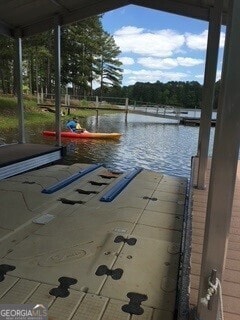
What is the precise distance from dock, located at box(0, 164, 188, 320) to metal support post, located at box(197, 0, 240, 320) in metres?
0.70

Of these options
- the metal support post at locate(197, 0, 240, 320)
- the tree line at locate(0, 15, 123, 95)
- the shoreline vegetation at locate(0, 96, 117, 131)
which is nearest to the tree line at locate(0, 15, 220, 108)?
the tree line at locate(0, 15, 123, 95)

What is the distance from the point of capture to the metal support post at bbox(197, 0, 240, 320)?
1.19m

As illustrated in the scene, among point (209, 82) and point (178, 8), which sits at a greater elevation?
point (178, 8)

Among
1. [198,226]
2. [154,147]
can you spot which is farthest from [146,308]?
[154,147]

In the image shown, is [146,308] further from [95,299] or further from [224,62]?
[224,62]

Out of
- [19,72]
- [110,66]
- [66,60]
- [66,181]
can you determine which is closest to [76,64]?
[66,60]

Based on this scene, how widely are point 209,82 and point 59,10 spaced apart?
13.0 ft

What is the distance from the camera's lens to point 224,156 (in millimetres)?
1249

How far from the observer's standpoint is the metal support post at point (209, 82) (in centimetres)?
375

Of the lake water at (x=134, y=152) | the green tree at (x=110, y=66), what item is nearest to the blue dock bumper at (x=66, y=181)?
the lake water at (x=134, y=152)

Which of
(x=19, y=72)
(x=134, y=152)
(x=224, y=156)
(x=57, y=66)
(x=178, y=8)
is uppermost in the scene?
(x=178, y=8)

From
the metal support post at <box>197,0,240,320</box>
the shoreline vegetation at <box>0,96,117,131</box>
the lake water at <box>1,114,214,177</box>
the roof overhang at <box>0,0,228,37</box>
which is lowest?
the lake water at <box>1,114,214,177</box>

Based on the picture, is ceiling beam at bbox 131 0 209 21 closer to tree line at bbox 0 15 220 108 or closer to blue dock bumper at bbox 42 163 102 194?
blue dock bumper at bbox 42 163 102 194

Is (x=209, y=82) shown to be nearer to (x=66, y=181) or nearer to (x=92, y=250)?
(x=66, y=181)
